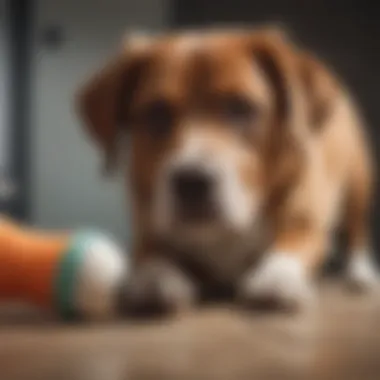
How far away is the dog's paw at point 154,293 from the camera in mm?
846

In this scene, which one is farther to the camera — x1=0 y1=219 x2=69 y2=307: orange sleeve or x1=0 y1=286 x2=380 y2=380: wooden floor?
x1=0 y1=219 x2=69 y2=307: orange sleeve

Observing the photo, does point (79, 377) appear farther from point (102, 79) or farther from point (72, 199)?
point (102, 79)

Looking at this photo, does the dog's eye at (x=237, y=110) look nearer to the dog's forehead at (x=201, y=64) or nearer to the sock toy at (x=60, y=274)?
the dog's forehead at (x=201, y=64)

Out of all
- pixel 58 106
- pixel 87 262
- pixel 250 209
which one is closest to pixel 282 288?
pixel 250 209

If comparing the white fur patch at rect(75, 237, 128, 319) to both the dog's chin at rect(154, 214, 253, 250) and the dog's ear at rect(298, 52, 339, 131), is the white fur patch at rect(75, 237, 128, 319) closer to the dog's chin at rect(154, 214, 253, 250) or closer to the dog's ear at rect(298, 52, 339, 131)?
the dog's chin at rect(154, 214, 253, 250)

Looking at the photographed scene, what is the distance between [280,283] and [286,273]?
15 mm

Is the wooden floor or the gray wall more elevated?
the gray wall

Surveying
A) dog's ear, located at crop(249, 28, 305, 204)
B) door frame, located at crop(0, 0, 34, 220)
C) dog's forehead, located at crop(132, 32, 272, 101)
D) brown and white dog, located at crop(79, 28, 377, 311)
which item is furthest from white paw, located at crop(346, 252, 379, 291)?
door frame, located at crop(0, 0, 34, 220)

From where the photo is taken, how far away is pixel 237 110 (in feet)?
2.84

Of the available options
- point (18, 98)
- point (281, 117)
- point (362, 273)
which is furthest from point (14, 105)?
point (362, 273)

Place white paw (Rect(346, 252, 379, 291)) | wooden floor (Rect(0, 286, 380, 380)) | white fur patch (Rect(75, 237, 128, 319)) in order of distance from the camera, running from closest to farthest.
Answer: wooden floor (Rect(0, 286, 380, 380)) < white fur patch (Rect(75, 237, 128, 319)) < white paw (Rect(346, 252, 379, 291))

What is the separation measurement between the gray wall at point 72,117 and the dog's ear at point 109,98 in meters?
0.01

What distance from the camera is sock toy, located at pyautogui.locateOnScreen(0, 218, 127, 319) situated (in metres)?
0.83

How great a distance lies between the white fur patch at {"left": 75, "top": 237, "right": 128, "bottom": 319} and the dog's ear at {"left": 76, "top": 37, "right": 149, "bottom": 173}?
0.33ft
